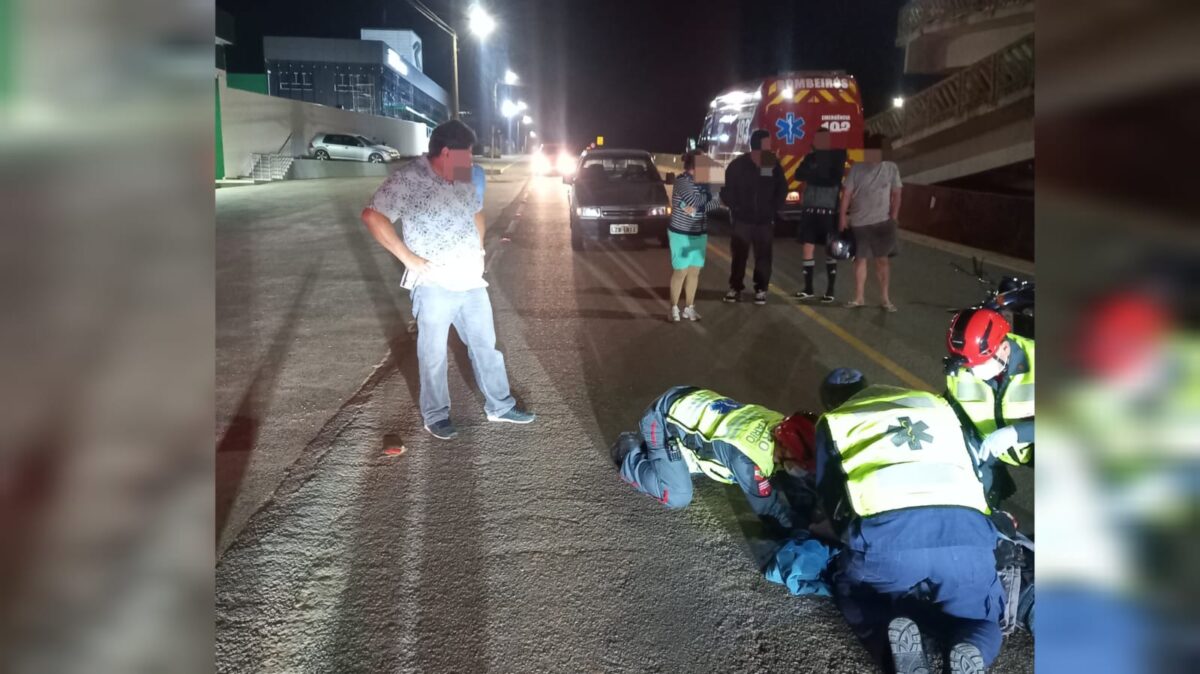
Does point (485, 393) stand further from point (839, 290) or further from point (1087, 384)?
point (839, 290)

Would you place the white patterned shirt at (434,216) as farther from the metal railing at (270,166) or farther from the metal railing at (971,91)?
the metal railing at (270,166)

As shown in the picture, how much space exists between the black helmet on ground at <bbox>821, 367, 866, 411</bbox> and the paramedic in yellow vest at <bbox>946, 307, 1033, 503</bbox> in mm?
369

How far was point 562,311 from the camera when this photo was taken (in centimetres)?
966

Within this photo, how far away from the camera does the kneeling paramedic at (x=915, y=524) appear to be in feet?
9.68

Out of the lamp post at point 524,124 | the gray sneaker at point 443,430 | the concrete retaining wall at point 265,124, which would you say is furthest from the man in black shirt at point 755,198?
the lamp post at point 524,124

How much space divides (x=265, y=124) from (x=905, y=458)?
32.3m

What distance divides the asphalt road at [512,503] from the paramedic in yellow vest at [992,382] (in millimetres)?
735

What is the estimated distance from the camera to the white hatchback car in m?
34.6

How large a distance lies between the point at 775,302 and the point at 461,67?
8761 cm

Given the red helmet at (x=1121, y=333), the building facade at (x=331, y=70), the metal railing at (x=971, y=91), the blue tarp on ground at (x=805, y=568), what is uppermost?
the building facade at (x=331, y=70)

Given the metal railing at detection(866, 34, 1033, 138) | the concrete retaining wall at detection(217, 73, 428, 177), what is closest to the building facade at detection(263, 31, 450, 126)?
the concrete retaining wall at detection(217, 73, 428, 177)

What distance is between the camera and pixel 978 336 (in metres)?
3.33

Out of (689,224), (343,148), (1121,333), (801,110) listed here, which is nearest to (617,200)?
(801,110)

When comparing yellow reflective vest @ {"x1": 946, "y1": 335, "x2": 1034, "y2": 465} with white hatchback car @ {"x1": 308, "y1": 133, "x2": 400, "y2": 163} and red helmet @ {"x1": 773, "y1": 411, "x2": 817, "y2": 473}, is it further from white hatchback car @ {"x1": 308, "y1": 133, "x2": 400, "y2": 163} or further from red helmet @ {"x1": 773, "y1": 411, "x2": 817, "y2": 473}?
white hatchback car @ {"x1": 308, "y1": 133, "x2": 400, "y2": 163}
